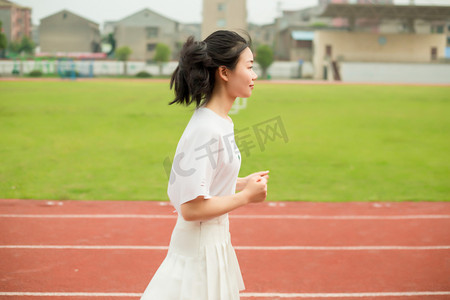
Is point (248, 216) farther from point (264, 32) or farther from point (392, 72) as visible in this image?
point (264, 32)

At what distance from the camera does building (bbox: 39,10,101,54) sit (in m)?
72.7

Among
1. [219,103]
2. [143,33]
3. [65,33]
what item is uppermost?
[143,33]

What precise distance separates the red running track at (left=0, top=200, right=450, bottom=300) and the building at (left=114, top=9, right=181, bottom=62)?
2637 inches

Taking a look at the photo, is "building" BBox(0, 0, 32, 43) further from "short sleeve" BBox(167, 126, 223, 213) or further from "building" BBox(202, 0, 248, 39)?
"short sleeve" BBox(167, 126, 223, 213)

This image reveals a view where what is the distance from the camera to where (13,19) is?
85.1 m

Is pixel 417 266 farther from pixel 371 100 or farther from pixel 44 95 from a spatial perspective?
pixel 44 95

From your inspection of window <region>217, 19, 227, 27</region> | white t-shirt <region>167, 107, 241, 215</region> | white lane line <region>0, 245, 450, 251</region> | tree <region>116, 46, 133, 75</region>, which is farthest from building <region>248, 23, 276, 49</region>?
white t-shirt <region>167, 107, 241, 215</region>

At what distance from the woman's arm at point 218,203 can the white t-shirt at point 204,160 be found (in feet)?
0.10

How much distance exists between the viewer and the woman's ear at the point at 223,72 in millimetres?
2232

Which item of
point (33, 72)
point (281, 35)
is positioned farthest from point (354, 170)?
point (281, 35)

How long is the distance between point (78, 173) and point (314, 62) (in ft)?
176

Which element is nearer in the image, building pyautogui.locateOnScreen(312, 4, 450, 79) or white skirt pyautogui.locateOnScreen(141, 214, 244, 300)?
white skirt pyautogui.locateOnScreen(141, 214, 244, 300)

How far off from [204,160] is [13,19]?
300 feet

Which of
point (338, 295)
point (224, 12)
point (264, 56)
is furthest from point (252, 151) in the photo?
point (224, 12)
